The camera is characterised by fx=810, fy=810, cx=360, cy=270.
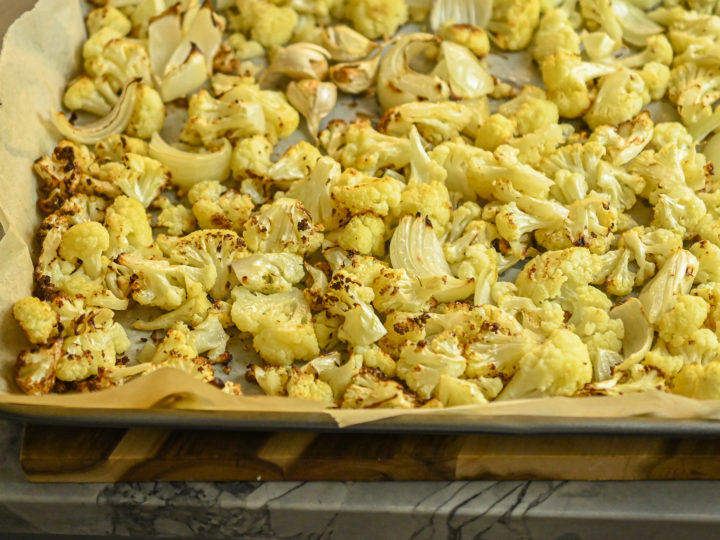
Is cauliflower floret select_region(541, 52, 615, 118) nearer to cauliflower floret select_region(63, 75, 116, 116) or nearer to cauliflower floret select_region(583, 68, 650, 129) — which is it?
cauliflower floret select_region(583, 68, 650, 129)

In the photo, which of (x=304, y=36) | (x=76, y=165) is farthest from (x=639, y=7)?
(x=76, y=165)

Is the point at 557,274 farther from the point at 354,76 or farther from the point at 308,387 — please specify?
the point at 354,76

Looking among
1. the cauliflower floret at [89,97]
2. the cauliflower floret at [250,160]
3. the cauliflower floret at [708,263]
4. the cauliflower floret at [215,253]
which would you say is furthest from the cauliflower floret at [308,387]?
the cauliflower floret at [89,97]

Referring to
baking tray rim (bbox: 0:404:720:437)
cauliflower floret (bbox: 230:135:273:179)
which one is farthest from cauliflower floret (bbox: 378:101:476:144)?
baking tray rim (bbox: 0:404:720:437)

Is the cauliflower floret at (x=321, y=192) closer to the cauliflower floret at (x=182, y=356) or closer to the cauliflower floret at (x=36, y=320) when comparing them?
the cauliflower floret at (x=182, y=356)

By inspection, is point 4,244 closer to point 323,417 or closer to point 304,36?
point 323,417
